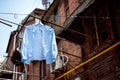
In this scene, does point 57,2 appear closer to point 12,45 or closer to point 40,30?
point 40,30

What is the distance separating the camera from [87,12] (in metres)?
10.2

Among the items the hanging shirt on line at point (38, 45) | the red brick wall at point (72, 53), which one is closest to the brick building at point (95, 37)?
the red brick wall at point (72, 53)

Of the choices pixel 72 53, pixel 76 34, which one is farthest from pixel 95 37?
pixel 72 53

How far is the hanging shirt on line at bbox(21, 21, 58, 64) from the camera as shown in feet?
32.1

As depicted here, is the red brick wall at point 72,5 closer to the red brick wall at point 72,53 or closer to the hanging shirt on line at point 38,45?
the red brick wall at point 72,53

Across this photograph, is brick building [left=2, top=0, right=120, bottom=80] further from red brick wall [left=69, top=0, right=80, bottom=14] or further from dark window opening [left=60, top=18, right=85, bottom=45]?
red brick wall [left=69, top=0, right=80, bottom=14]

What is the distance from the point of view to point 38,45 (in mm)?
9836

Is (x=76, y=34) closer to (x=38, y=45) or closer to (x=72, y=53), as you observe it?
(x=72, y=53)

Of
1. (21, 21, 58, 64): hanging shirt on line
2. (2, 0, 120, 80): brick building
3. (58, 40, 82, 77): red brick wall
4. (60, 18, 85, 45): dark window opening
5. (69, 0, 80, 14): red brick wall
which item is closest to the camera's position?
(2, 0, 120, 80): brick building

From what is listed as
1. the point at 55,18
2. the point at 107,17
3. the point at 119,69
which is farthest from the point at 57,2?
the point at 119,69

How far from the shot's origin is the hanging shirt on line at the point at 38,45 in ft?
32.1

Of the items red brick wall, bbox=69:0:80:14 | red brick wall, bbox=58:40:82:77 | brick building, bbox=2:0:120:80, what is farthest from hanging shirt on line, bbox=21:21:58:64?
red brick wall, bbox=69:0:80:14

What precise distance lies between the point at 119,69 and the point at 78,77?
3226 mm

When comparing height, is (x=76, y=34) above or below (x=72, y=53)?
above
